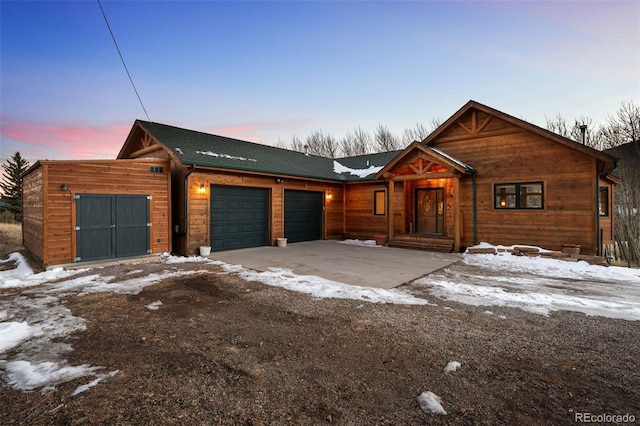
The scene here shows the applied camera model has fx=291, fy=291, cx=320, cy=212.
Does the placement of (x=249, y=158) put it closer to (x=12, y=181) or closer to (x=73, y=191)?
(x=73, y=191)

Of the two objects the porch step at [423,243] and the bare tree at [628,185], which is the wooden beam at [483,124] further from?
the bare tree at [628,185]

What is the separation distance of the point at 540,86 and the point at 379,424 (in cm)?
1984

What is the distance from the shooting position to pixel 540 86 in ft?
51.9

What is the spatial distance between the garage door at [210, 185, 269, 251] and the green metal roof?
3.24 ft

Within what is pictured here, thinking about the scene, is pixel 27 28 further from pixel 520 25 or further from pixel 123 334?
pixel 520 25

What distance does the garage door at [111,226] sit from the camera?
25.3 ft

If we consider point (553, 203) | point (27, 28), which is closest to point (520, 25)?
point (553, 203)

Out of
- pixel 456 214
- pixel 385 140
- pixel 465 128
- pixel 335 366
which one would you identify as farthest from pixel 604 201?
pixel 385 140

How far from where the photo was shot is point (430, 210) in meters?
13.2

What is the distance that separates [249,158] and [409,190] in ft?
23.7

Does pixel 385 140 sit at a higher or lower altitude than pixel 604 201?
higher

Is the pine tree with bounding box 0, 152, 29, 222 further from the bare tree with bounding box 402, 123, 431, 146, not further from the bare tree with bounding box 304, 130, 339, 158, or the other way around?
the bare tree with bounding box 402, 123, 431, 146

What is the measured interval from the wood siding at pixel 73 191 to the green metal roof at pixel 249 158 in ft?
4.19

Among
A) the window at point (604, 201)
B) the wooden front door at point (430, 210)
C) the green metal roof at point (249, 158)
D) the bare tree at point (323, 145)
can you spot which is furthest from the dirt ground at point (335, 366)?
the bare tree at point (323, 145)
